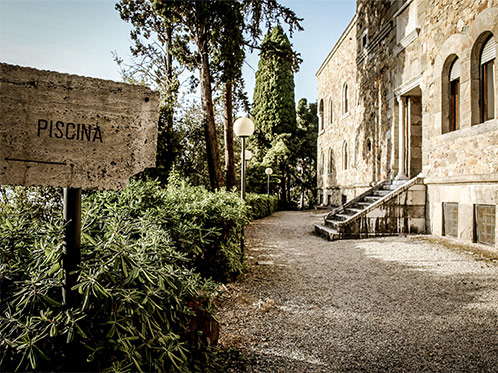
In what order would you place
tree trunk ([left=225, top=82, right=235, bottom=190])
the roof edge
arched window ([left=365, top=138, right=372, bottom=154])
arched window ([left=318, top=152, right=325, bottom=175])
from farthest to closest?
arched window ([left=318, top=152, right=325, bottom=175]) → the roof edge → arched window ([left=365, top=138, right=372, bottom=154]) → tree trunk ([left=225, top=82, right=235, bottom=190])

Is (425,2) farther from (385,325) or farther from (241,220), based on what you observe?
(385,325)

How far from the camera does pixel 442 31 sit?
291 inches

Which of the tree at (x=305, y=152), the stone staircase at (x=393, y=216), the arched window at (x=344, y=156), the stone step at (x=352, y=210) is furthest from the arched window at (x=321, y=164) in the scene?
the stone staircase at (x=393, y=216)

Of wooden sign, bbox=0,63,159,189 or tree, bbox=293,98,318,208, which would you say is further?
tree, bbox=293,98,318,208

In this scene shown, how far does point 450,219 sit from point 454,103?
2.71 m

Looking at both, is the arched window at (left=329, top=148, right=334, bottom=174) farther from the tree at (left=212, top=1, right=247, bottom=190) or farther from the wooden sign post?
the wooden sign post

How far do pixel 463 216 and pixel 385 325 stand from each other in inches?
189

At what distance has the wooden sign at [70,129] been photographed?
4.93 ft

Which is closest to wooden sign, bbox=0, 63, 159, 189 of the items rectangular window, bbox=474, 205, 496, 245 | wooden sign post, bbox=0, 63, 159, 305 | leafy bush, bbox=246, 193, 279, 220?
wooden sign post, bbox=0, 63, 159, 305

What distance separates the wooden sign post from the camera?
1.51 metres

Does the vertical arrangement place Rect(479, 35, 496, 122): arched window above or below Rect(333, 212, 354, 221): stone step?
above

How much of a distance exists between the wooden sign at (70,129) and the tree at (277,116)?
2175 centimetres

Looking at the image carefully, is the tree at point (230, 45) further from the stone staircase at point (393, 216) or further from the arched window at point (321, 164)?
the arched window at point (321, 164)

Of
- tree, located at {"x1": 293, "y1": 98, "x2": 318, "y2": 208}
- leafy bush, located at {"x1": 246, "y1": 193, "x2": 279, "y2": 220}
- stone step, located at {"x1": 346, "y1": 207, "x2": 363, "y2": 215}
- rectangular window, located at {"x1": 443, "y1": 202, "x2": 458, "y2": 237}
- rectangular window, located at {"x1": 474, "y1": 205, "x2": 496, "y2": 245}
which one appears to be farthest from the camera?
tree, located at {"x1": 293, "y1": 98, "x2": 318, "y2": 208}
